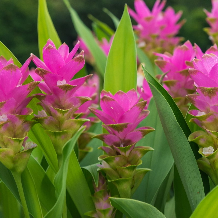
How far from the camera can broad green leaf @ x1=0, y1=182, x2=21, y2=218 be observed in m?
0.59

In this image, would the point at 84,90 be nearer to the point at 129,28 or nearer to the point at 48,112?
the point at 129,28

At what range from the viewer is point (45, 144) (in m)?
0.56

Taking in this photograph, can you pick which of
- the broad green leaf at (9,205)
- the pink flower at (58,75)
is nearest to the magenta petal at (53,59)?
the pink flower at (58,75)

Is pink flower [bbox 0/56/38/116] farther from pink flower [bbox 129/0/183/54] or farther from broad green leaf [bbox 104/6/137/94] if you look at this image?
pink flower [bbox 129/0/183/54]

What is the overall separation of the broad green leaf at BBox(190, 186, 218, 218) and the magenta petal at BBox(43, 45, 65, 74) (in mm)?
218

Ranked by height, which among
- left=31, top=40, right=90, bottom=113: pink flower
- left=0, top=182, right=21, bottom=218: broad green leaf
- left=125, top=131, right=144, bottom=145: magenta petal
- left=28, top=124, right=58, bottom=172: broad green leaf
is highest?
left=31, top=40, right=90, bottom=113: pink flower

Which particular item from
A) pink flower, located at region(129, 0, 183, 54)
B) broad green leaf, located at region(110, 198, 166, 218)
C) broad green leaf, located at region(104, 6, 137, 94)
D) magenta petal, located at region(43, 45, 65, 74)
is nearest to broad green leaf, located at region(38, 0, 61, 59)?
broad green leaf, located at region(104, 6, 137, 94)

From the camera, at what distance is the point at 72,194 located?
1.82 feet

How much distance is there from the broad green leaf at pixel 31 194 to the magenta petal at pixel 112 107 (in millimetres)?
133

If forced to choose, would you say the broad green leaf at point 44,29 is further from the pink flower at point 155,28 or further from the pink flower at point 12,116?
the pink flower at point 155,28

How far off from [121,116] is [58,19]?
10139 millimetres

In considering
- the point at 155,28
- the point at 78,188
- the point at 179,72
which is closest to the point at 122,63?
the point at 179,72

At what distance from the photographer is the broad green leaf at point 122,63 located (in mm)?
604

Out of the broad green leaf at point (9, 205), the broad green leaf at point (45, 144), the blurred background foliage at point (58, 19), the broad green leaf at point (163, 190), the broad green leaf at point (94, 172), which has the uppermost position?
the broad green leaf at point (45, 144)
